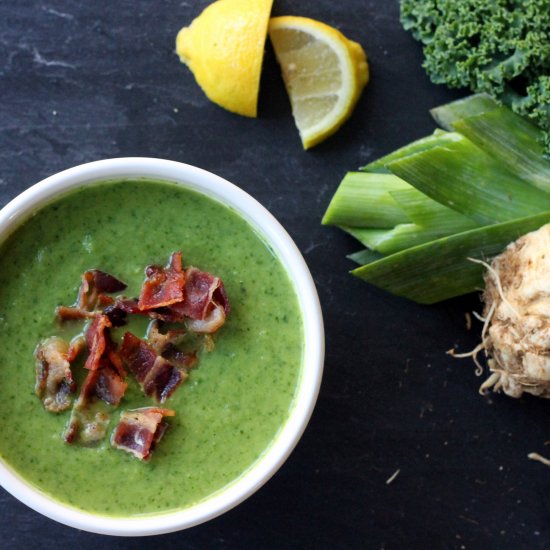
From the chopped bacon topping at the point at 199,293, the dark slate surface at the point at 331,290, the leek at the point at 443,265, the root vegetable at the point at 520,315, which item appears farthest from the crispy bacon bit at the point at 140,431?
the root vegetable at the point at 520,315

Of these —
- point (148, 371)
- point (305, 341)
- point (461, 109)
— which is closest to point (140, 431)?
point (148, 371)

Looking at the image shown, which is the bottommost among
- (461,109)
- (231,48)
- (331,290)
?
(331,290)

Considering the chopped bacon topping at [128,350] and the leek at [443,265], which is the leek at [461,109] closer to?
the leek at [443,265]

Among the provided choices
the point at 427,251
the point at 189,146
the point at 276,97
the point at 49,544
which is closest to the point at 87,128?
the point at 189,146

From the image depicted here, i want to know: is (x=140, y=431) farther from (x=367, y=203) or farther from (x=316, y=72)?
(x=316, y=72)

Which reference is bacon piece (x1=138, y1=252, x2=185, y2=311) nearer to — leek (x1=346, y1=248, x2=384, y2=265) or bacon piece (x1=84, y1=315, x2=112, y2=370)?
bacon piece (x1=84, y1=315, x2=112, y2=370)
